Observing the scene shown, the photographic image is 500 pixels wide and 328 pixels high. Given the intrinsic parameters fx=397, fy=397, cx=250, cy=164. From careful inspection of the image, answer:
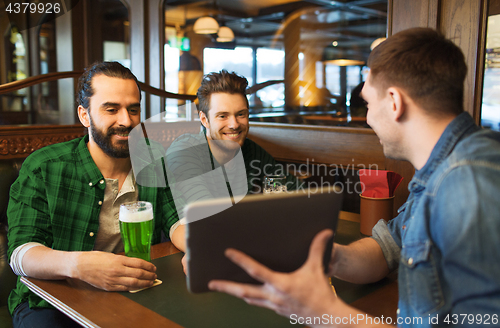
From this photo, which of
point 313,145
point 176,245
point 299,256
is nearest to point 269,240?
point 299,256

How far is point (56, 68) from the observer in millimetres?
5023

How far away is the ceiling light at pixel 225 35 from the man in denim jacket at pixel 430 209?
3713 millimetres

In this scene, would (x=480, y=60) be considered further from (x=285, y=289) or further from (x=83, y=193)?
(x=83, y=193)

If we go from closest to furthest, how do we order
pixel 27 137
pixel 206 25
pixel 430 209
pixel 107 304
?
pixel 430 209 → pixel 107 304 → pixel 27 137 → pixel 206 25

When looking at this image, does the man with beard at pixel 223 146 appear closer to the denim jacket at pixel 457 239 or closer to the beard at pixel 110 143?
the beard at pixel 110 143

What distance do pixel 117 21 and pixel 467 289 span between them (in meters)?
4.81

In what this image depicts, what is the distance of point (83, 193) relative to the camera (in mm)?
1472

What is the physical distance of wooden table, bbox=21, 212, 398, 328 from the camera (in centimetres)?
90

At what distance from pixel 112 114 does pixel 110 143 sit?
0.11m

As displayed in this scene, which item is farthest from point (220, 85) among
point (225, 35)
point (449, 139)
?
point (225, 35)

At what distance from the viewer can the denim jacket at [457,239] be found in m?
0.71

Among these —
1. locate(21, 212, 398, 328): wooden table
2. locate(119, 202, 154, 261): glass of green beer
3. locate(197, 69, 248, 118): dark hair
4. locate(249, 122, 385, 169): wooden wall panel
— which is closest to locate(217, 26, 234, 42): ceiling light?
locate(249, 122, 385, 169): wooden wall panel

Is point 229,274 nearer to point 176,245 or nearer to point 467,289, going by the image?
point 467,289

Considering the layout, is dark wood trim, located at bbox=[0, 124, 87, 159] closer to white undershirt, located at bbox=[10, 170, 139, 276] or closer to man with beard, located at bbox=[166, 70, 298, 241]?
man with beard, located at bbox=[166, 70, 298, 241]
